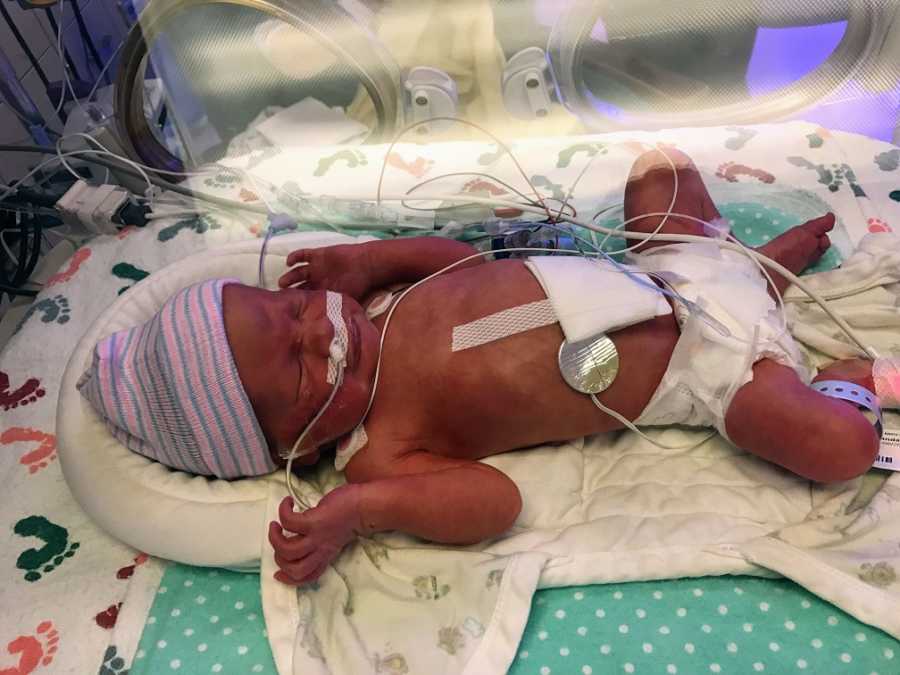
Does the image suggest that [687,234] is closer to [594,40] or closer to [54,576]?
[594,40]

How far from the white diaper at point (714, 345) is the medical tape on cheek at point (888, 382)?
0.31 feet

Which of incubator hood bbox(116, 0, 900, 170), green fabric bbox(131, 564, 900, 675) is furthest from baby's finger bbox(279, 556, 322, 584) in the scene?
incubator hood bbox(116, 0, 900, 170)

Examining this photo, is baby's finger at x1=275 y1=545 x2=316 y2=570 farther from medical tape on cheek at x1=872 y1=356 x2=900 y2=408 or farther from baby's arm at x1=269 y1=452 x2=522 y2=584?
medical tape on cheek at x1=872 y1=356 x2=900 y2=408

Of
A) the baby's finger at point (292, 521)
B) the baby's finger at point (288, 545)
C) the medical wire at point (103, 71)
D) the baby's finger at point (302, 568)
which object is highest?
the medical wire at point (103, 71)

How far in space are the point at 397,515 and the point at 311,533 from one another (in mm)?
117

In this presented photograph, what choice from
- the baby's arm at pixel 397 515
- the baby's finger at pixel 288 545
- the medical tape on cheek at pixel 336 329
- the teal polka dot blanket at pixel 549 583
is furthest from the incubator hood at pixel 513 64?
the baby's finger at pixel 288 545

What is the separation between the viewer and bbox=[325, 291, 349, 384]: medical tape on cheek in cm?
103

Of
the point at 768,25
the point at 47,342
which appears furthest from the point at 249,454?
the point at 768,25

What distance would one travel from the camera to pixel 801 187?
143 cm

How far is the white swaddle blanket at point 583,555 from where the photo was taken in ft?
3.06

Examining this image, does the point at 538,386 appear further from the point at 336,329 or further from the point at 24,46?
the point at 24,46

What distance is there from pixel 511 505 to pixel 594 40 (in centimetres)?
82

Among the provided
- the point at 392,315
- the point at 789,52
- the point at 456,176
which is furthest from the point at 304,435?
the point at 789,52

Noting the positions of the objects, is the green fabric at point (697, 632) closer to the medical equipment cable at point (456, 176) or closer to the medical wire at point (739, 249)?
the medical wire at point (739, 249)
